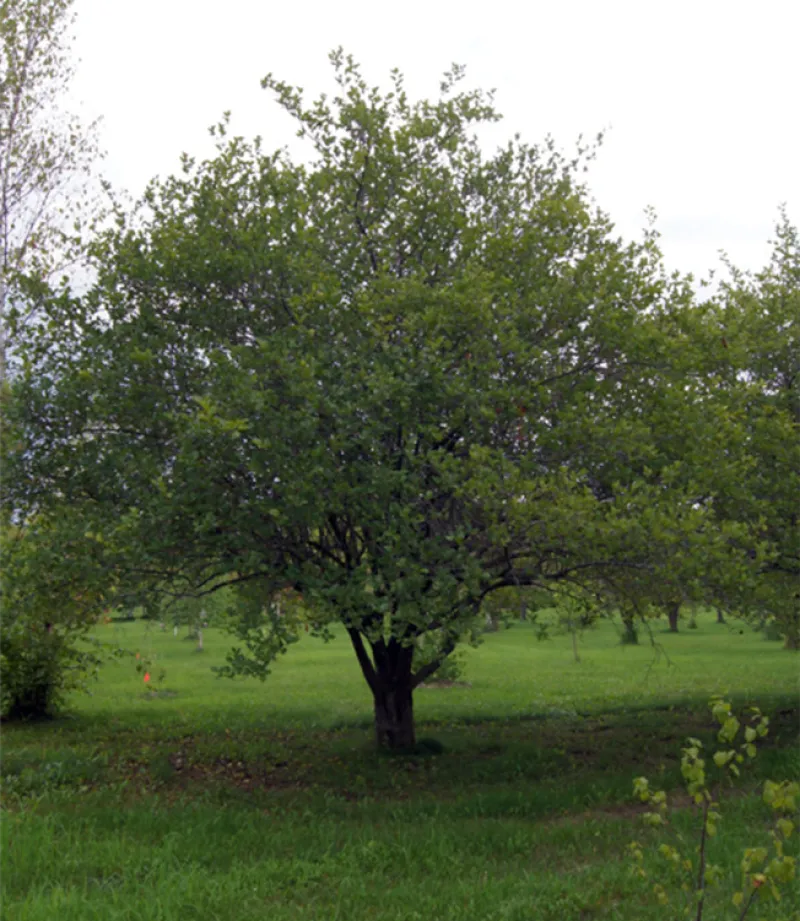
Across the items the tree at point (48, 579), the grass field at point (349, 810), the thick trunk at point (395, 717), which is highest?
the tree at point (48, 579)

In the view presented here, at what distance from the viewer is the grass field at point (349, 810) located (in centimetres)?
747

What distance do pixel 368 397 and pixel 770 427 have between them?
6.50 metres

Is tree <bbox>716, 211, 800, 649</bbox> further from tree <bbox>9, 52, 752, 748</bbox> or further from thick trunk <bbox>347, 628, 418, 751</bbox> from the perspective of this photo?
thick trunk <bbox>347, 628, 418, 751</bbox>

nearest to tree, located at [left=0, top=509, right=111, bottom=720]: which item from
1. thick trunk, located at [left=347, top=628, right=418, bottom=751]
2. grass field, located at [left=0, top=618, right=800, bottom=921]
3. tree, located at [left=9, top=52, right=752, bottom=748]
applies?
tree, located at [left=9, top=52, right=752, bottom=748]

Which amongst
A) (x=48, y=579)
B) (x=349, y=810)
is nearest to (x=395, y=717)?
(x=349, y=810)

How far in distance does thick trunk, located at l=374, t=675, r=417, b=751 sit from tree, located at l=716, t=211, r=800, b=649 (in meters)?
5.68

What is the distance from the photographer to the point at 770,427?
42.0 feet

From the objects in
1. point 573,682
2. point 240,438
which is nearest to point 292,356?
point 240,438

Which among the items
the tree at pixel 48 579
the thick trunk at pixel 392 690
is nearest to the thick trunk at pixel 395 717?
the thick trunk at pixel 392 690

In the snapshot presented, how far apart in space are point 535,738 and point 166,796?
278 inches

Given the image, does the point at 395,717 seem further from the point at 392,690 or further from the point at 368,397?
the point at 368,397

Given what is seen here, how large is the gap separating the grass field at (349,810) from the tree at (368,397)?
82.7 inches

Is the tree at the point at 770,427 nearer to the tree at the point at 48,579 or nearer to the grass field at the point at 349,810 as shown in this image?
the grass field at the point at 349,810

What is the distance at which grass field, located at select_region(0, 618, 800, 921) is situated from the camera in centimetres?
747
